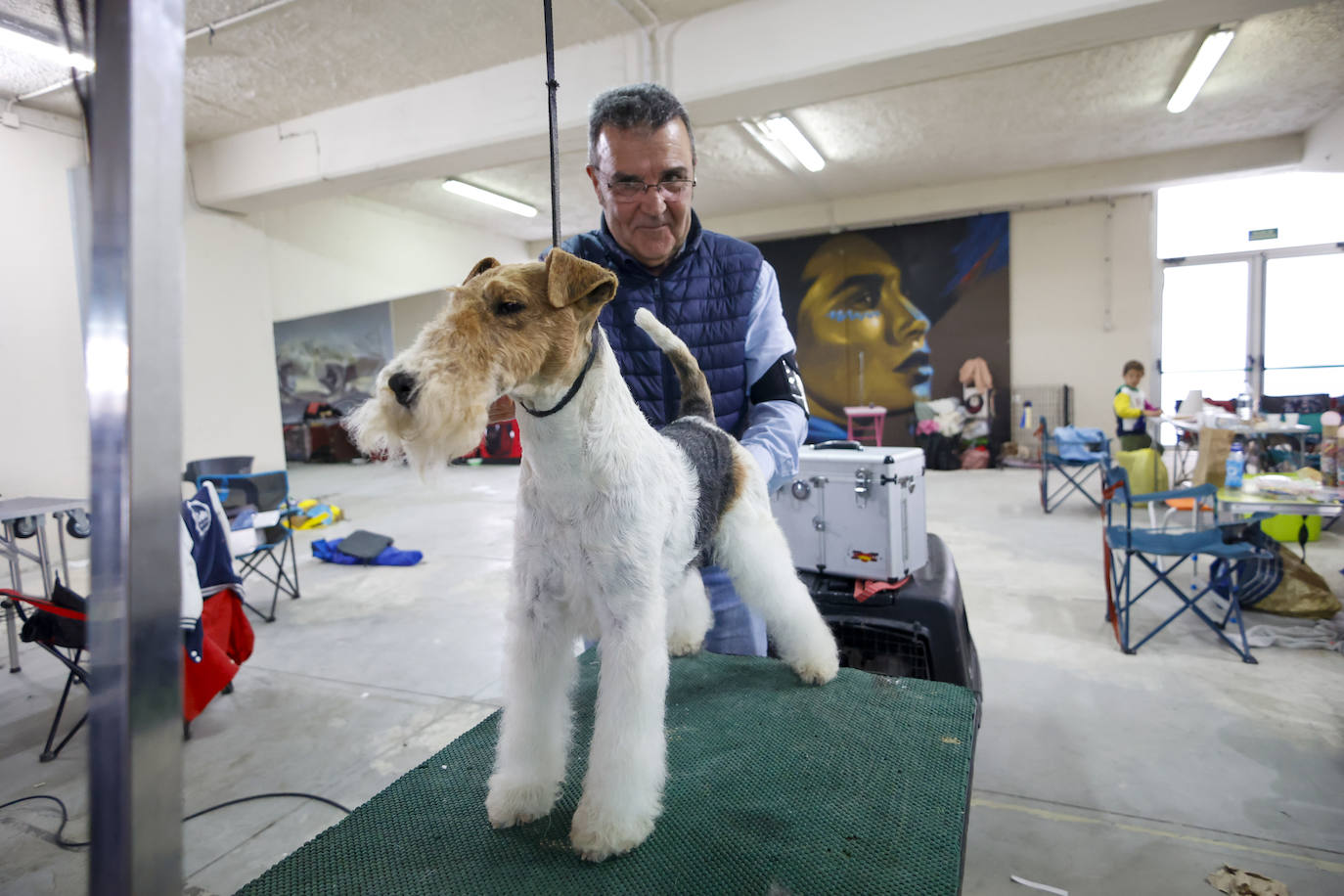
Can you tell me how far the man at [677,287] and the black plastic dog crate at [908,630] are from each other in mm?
968

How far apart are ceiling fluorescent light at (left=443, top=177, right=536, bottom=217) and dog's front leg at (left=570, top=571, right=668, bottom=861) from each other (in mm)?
8094

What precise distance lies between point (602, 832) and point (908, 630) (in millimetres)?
1586

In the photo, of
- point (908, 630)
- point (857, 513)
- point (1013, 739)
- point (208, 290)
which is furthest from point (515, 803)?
point (208, 290)

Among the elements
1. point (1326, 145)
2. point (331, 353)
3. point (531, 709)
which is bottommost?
point (531, 709)

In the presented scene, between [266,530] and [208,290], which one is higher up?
[208,290]

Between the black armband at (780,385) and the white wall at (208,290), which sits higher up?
the white wall at (208,290)

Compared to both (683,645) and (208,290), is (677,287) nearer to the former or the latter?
(683,645)

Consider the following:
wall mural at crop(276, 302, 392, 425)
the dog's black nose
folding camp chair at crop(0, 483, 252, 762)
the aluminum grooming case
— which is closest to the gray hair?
the dog's black nose

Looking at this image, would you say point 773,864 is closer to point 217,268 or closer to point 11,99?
point 11,99

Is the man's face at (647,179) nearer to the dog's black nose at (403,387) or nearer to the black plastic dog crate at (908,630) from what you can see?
the dog's black nose at (403,387)

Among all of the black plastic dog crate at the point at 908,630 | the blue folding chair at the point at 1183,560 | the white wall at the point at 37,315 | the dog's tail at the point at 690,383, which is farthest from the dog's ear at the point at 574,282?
the white wall at the point at 37,315

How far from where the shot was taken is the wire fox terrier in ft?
2.58

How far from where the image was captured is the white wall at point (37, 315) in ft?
15.2

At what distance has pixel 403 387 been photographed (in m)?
0.74
